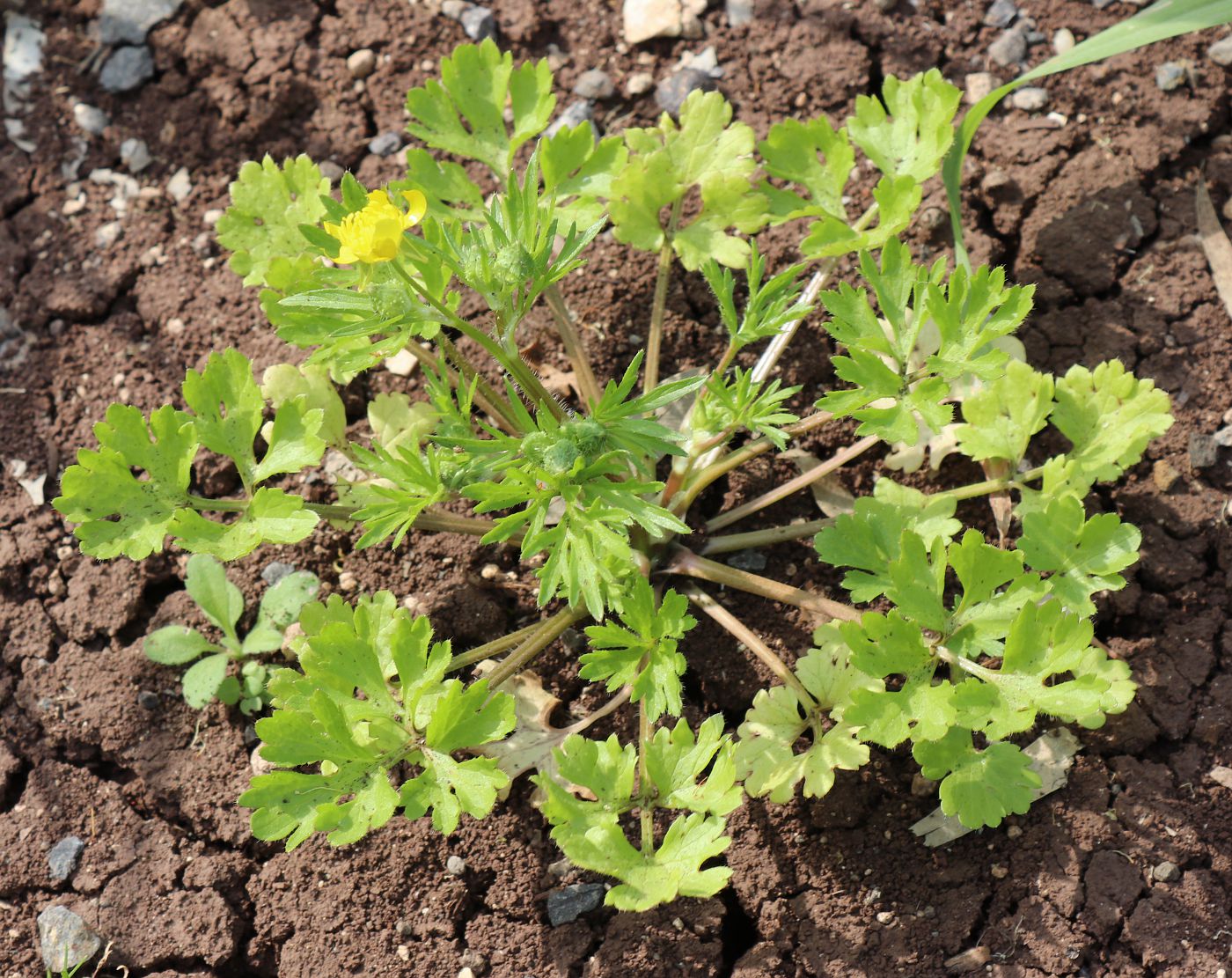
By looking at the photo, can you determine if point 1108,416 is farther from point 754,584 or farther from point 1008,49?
point 1008,49

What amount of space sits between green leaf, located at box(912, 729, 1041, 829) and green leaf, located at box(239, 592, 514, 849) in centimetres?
95

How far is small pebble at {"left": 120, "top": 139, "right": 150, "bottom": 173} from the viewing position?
12.0 feet

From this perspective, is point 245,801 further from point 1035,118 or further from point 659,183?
point 1035,118

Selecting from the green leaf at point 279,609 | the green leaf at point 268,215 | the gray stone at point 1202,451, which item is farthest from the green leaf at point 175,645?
the gray stone at point 1202,451

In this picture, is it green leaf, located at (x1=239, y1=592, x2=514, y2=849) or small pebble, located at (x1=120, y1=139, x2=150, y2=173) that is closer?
green leaf, located at (x1=239, y1=592, x2=514, y2=849)

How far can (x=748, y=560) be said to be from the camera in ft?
10.1

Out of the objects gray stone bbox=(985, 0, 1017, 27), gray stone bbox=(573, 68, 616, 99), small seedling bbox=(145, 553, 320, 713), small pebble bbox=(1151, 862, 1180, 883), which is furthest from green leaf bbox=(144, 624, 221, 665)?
gray stone bbox=(985, 0, 1017, 27)

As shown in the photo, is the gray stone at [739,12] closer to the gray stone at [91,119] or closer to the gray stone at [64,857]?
the gray stone at [91,119]

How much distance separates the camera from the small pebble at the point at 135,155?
3.66 meters

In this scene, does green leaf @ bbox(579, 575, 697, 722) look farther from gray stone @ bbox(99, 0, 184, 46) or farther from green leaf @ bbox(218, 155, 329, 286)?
gray stone @ bbox(99, 0, 184, 46)

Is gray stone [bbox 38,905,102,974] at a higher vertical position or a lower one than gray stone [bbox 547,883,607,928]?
higher

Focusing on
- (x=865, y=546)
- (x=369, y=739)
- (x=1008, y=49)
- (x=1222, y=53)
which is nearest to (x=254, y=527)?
(x=369, y=739)

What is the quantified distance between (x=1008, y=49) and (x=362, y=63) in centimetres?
213

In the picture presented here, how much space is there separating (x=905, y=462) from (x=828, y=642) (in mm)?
639
